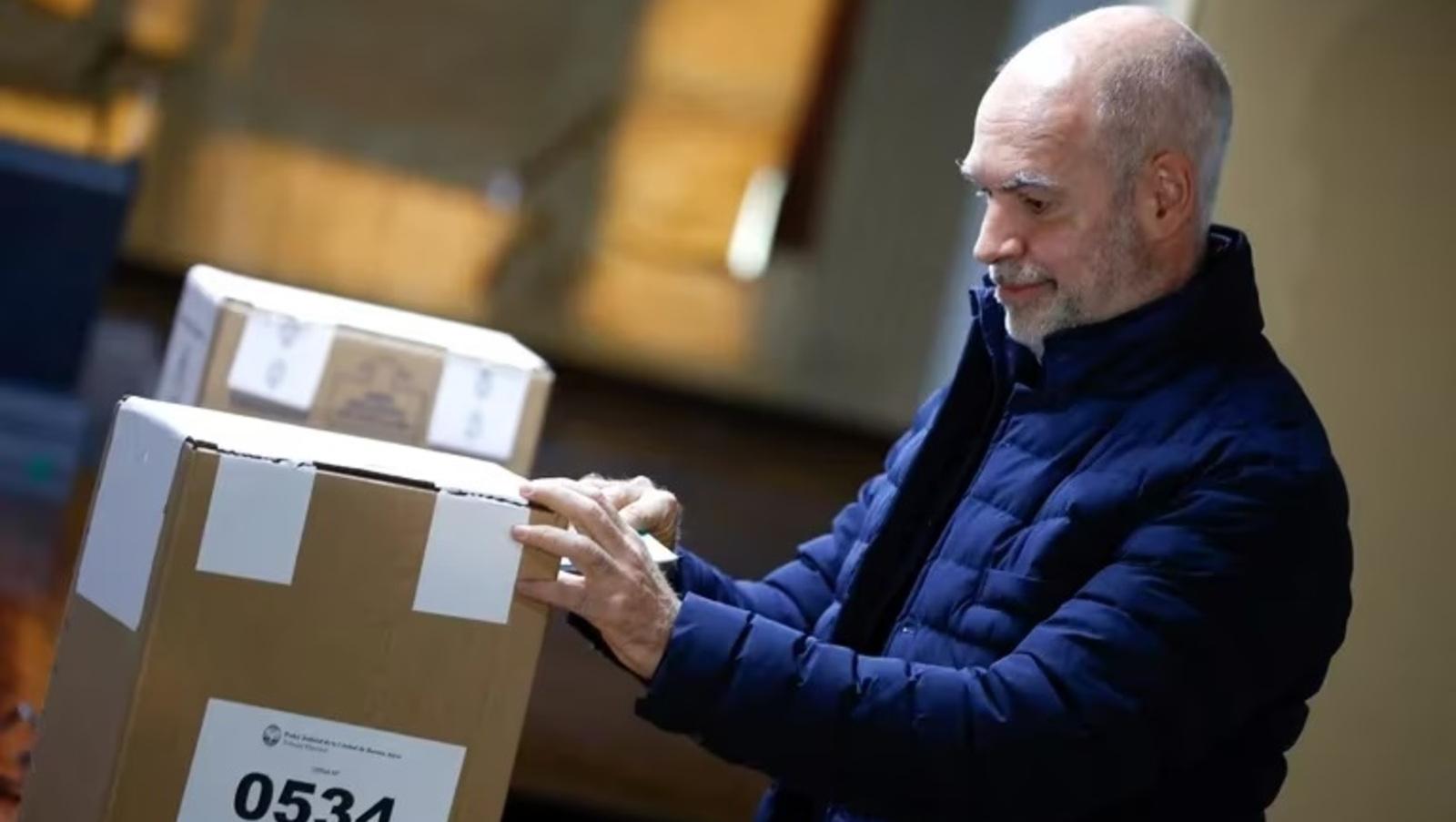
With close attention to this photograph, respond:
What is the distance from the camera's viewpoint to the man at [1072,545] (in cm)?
211

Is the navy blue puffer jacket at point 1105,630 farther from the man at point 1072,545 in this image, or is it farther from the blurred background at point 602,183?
the blurred background at point 602,183

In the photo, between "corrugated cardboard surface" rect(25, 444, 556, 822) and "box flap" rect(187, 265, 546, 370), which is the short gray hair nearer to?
"corrugated cardboard surface" rect(25, 444, 556, 822)

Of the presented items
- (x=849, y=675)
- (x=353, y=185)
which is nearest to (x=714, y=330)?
(x=353, y=185)

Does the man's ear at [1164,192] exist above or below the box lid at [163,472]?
above

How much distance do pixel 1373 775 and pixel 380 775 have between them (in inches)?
70.8

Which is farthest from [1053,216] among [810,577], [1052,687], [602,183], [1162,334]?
[602,183]

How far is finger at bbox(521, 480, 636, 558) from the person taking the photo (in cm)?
209

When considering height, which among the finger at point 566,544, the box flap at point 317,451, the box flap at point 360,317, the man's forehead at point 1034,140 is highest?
the man's forehead at point 1034,140

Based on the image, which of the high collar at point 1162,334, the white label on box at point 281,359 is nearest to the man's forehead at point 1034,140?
the high collar at point 1162,334

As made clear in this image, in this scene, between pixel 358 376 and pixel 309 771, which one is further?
pixel 358 376

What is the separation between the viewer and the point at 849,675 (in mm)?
2143

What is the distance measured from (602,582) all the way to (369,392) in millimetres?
1362

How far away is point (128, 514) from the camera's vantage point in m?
2.13

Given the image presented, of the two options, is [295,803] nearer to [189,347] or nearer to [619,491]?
[619,491]
